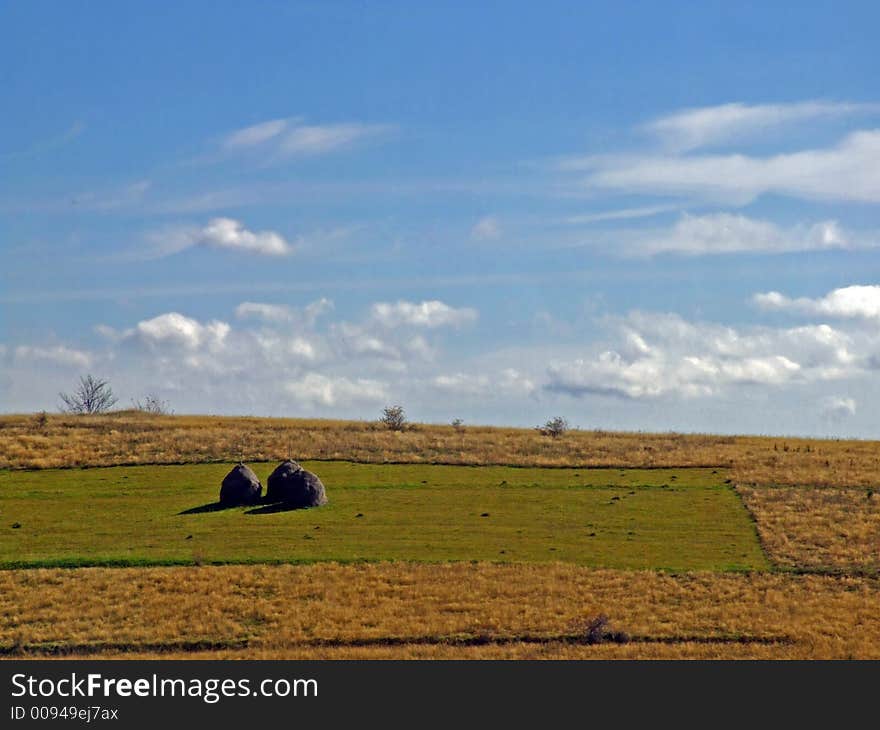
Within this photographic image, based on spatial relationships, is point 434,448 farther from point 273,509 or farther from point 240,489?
point 273,509

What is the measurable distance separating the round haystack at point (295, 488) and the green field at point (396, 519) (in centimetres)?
110

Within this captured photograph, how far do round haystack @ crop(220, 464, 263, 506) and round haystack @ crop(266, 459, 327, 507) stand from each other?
1.01m

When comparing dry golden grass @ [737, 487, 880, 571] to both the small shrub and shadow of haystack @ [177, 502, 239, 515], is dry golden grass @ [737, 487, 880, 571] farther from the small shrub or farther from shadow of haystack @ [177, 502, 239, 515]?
the small shrub

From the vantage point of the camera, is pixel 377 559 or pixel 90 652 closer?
pixel 90 652

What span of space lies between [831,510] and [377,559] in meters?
28.9

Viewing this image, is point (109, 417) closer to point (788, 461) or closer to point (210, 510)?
point (210, 510)

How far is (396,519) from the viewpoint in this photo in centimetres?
6141

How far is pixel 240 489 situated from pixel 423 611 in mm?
23672

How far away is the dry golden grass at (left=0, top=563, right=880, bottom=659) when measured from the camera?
1651 inches

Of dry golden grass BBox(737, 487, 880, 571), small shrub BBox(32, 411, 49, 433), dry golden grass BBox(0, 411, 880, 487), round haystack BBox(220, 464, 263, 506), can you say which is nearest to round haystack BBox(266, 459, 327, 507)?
round haystack BBox(220, 464, 263, 506)

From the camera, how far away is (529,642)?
140 ft

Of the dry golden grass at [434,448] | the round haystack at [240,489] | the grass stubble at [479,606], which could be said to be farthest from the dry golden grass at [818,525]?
the round haystack at [240,489]

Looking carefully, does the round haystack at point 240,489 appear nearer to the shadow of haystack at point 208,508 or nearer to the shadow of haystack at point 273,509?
the shadow of haystack at point 208,508
